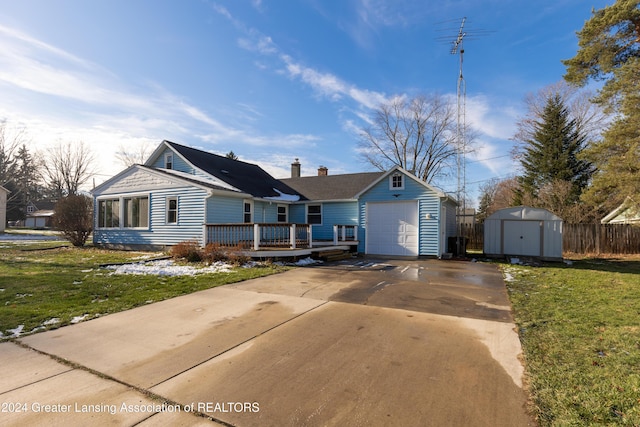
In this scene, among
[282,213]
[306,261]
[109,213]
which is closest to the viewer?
[306,261]

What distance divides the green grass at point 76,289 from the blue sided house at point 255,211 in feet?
9.80

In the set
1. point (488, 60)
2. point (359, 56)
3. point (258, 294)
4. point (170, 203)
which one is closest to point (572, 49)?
point (488, 60)

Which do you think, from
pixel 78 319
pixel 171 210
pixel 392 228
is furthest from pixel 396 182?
pixel 78 319

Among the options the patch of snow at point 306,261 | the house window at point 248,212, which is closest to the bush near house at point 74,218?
the house window at point 248,212

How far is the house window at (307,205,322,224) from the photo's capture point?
56.6 feet

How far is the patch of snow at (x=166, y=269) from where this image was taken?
29.5ft

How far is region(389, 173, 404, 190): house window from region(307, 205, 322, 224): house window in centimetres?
431

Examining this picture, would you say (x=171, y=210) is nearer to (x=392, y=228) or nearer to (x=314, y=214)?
(x=314, y=214)

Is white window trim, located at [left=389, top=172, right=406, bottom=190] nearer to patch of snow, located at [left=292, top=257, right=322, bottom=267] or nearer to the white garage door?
the white garage door

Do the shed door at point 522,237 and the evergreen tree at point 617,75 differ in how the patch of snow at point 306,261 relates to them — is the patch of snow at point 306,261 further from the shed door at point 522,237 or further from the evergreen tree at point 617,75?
the evergreen tree at point 617,75

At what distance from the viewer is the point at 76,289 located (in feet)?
22.3

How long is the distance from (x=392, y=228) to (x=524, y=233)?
5.87 metres

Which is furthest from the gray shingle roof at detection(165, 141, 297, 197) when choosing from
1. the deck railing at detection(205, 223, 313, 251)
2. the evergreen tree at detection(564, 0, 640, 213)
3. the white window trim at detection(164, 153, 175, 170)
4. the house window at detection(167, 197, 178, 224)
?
the evergreen tree at detection(564, 0, 640, 213)

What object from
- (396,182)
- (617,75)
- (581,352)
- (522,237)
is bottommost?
(581,352)
